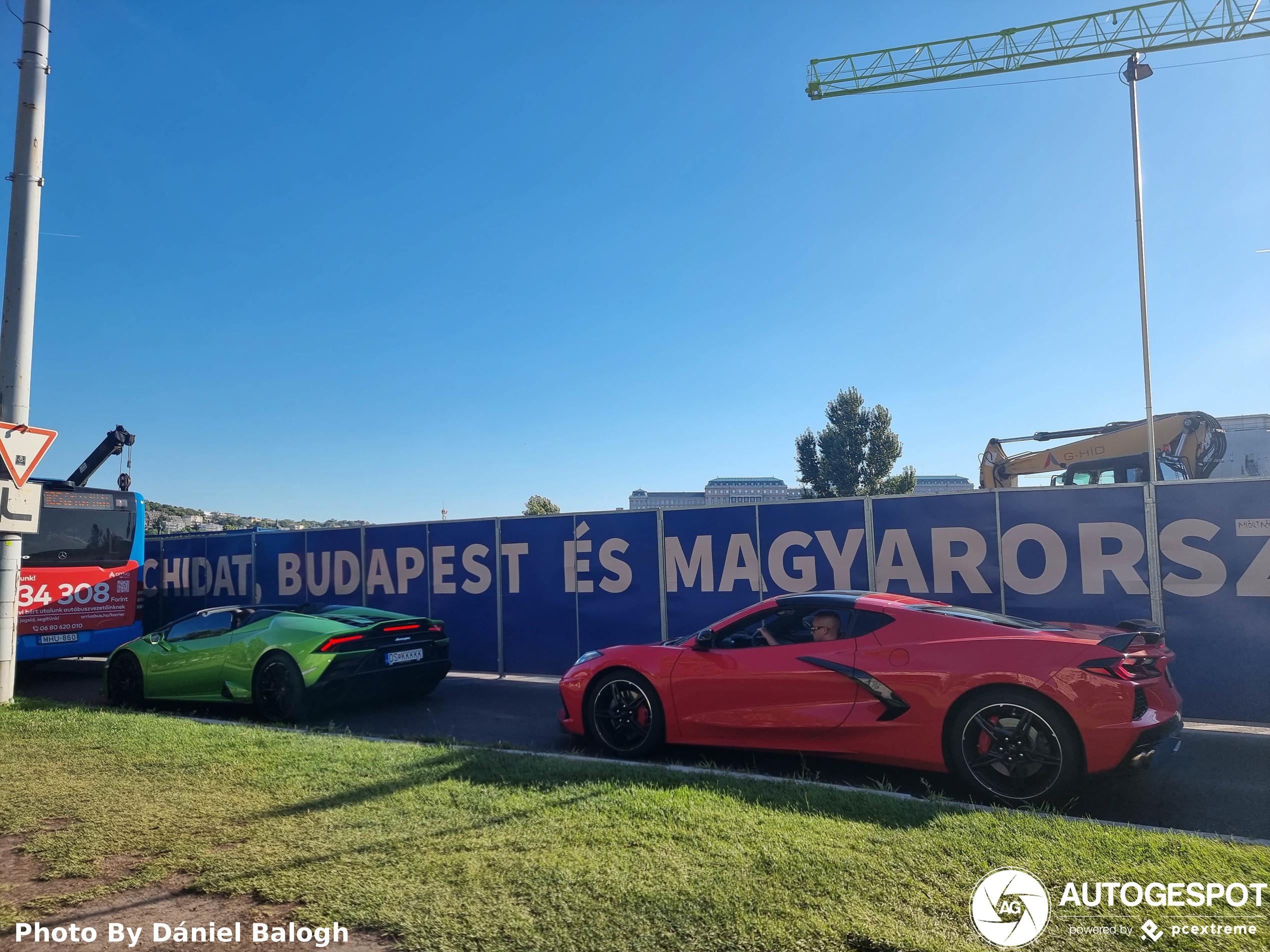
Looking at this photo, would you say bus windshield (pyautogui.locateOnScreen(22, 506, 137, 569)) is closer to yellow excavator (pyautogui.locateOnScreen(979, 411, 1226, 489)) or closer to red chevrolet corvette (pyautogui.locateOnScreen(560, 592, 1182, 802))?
red chevrolet corvette (pyautogui.locateOnScreen(560, 592, 1182, 802))

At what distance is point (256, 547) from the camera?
1500 cm

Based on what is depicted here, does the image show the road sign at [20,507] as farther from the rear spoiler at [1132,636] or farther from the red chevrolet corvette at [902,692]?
the rear spoiler at [1132,636]

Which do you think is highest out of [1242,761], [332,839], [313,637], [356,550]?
[356,550]

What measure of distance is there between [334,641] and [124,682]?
329 cm

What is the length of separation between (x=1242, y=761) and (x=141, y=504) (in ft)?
51.5

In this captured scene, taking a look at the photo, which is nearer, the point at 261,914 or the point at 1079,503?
the point at 261,914

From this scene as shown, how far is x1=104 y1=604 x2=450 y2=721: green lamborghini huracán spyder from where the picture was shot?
8.05 metres

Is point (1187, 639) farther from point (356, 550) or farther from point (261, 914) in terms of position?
point (356, 550)

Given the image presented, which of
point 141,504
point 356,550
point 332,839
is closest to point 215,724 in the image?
point 332,839

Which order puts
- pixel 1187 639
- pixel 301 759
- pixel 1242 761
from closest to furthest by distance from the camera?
pixel 301 759, pixel 1242 761, pixel 1187 639

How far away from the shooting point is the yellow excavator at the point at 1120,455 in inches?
528

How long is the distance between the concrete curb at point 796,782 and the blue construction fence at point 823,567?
4.31m

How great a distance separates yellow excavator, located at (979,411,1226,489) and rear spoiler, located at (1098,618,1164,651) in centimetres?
664

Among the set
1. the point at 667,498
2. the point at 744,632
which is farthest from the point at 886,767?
the point at 667,498
